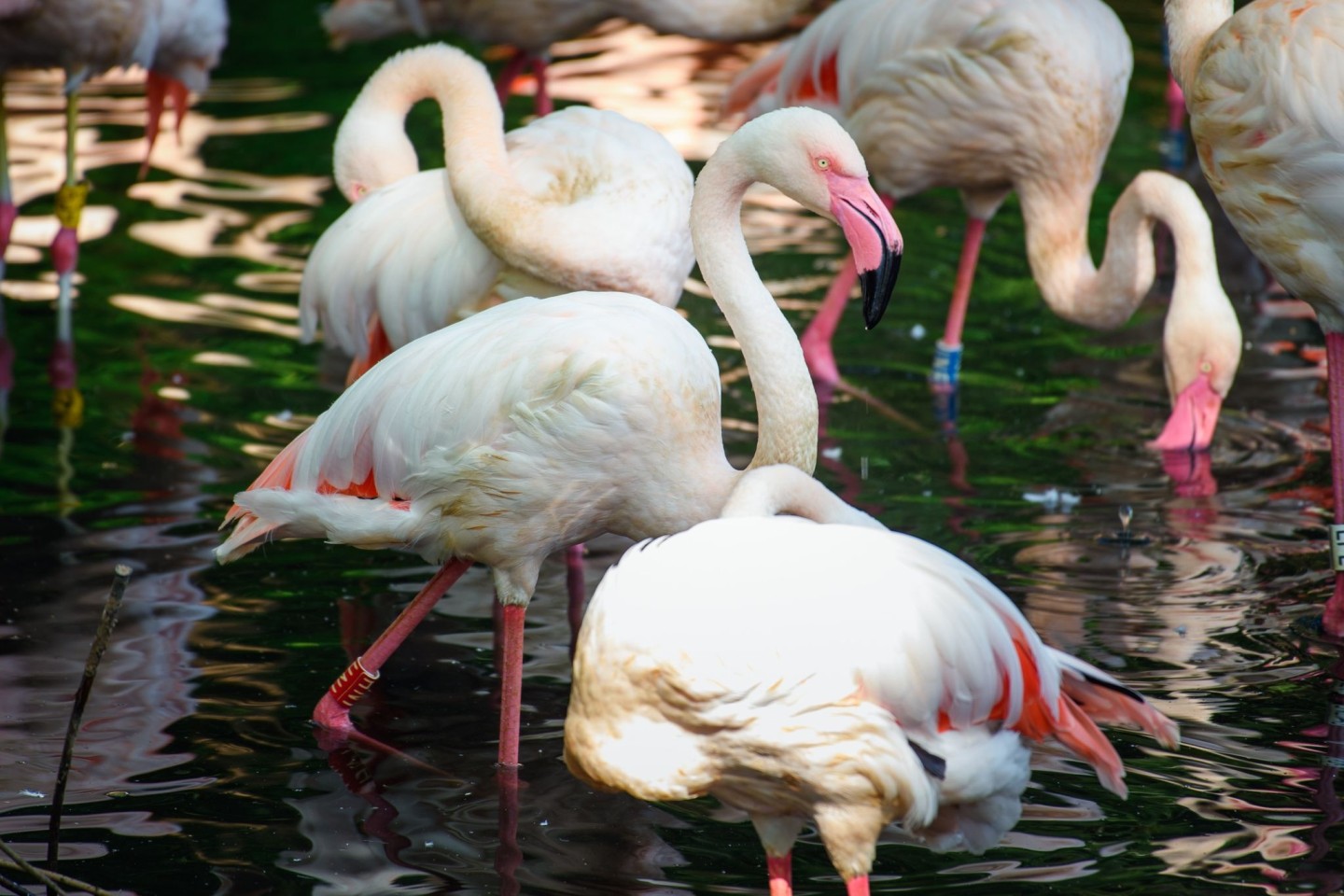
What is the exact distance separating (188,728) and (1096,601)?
2.43 meters

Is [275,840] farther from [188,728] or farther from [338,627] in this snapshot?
[338,627]

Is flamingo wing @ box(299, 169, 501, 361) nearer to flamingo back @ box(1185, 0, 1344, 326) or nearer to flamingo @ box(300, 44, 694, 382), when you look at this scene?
flamingo @ box(300, 44, 694, 382)

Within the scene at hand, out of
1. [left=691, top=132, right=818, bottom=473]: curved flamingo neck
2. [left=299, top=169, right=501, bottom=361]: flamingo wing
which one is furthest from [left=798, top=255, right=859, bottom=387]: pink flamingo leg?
[left=691, top=132, right=818, bottom=473]: curved flamingo neck

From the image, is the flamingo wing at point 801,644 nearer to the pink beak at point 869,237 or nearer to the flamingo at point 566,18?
the pink beak at point 869,237

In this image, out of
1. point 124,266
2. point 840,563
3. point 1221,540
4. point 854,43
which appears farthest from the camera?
point 124,266

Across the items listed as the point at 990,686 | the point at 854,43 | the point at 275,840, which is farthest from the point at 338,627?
the point at 854,43

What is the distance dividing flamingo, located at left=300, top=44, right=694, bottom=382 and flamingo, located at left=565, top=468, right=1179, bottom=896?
1610 millimetres

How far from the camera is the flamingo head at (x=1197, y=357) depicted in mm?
5477

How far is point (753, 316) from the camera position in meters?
3.95

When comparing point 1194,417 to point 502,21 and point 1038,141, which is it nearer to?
point 1038,141

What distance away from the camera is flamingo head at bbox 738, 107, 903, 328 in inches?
148

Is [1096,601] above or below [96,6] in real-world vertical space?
below

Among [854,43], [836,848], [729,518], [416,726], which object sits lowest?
[416,726]

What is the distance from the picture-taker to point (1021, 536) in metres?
5.21
